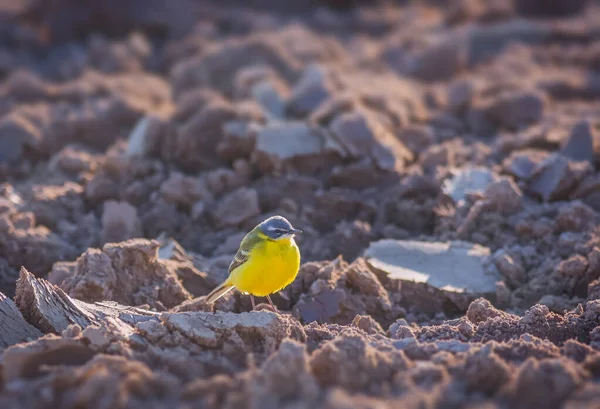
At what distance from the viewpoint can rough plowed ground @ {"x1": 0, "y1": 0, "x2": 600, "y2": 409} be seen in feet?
13.9

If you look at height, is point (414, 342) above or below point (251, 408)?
below

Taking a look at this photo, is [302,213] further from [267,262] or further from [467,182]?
[267,262]

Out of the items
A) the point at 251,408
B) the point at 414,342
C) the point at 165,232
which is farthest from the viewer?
the point at 165,232

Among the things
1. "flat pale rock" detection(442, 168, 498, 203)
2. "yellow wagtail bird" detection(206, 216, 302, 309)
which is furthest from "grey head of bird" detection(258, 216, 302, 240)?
"flat pale rock" detection(442, 168, 498, 203)

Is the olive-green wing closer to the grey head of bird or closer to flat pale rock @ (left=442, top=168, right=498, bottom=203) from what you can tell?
the grey head of bird

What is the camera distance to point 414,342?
16.4 feet

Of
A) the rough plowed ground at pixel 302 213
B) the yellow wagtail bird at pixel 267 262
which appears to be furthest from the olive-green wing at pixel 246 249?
the rough plowed ground at pixel 302 213

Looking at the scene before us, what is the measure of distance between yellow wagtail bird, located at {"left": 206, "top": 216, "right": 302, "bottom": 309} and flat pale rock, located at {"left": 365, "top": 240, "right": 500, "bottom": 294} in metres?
1.44

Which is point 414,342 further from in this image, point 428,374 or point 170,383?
point 170,383

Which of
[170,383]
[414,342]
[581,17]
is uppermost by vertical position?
[170,383]

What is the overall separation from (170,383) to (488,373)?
A: 166 cm

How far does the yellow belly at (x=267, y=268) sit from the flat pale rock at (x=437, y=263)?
1460mm

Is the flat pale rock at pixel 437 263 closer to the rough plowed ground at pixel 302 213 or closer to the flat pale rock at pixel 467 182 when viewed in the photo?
the rough plowed ground at pixel 302 213

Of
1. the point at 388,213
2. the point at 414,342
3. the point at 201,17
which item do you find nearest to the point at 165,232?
the point at 388,213
